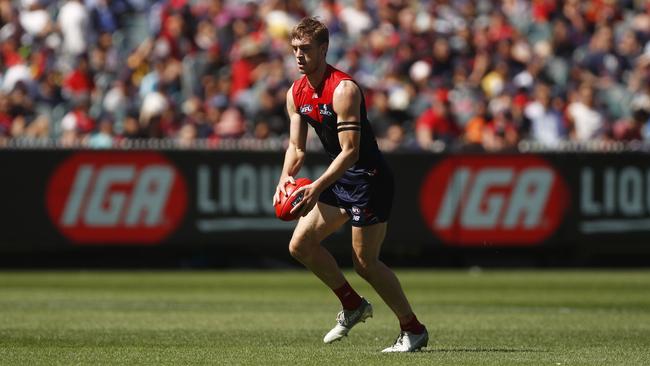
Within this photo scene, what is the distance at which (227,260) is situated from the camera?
2328cm

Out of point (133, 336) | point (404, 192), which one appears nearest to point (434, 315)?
point (133, 336)

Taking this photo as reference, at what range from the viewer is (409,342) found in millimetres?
10477

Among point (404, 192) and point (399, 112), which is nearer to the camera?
point (404, 192)

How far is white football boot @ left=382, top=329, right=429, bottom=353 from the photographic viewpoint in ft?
34.3

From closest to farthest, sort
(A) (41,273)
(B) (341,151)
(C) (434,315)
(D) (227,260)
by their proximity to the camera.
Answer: (B) (341,151) < (C) (434,315) < (A) (41,273) < (D) (227,260)

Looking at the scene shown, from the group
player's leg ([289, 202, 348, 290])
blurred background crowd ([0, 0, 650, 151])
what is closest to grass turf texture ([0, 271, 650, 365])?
player's leg ([289, 202, 348, 290])

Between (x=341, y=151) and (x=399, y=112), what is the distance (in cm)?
1427

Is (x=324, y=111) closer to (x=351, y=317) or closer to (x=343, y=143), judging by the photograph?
(x=343, y=143)

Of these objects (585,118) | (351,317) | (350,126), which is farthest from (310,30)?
(585,118)

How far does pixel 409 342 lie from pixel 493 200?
12.8m

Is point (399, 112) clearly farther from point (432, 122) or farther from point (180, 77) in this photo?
point (180, 77)

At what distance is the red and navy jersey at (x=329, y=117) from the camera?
1026 centimetres

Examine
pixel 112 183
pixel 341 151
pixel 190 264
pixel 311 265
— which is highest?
pixel 341 151

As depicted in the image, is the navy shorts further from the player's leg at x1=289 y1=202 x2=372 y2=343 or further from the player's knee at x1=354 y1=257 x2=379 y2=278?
the player's knee at x1=354 y1=257 x2=379 y2=278
